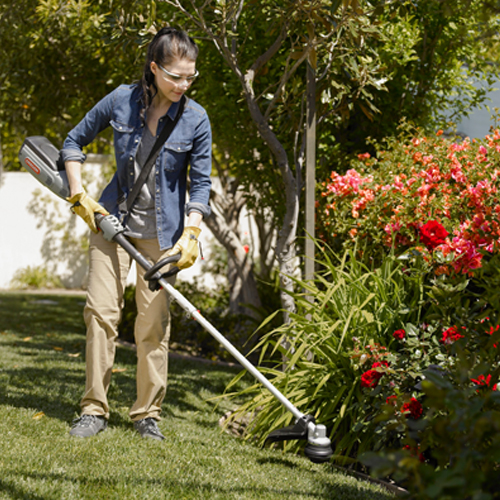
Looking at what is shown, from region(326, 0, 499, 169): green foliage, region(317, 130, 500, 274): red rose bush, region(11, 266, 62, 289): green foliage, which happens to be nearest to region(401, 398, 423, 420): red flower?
region(317, 130, 500, 274): red rose bush

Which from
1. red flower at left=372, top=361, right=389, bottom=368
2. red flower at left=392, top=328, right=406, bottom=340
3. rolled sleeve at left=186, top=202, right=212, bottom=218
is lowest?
red flower at left=372, top=361, right=389, bottom=368

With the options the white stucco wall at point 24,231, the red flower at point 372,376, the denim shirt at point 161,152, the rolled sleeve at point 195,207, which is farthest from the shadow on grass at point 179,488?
the white stucco wall at point 24,231

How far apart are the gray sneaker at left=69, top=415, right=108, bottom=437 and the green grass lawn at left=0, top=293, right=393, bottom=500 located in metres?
0.05

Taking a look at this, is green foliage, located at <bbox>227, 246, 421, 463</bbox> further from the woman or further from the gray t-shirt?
the gray t-shirt

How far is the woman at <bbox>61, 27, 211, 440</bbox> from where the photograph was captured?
3.05 m

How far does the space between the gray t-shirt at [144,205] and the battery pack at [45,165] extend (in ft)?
1.21

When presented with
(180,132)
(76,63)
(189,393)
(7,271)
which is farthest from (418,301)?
(7,271)

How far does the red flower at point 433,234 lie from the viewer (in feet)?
10.2

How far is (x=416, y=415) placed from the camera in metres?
2.63

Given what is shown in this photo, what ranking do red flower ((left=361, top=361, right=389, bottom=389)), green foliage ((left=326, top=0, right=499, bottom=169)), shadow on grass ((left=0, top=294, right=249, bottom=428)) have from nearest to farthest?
red flower ((left=361, top=361, right=389, bottom=389)), shadow on grass ((left=0, top=294, right=249, bottom=428)), green foliage ((left=326, top=0, right=499, bottom=169))

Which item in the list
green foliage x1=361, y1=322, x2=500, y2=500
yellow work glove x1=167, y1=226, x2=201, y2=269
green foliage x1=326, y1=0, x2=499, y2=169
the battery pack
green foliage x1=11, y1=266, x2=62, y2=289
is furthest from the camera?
green foliage x1=11, y1=266, x2=62, y2=289

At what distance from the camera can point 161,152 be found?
10.1 ft

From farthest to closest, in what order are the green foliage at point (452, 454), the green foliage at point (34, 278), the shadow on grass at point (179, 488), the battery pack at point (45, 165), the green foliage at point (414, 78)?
the green foliage at point (34, 278)
the green foliage at point (414, 78)
the battery pack at point (45, 165)
the shadow on grass at point (179, 488)
the green foliage at point (452, 454)

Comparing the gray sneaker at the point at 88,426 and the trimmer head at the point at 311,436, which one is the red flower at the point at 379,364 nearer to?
the trimmer head at the point at 311,436
